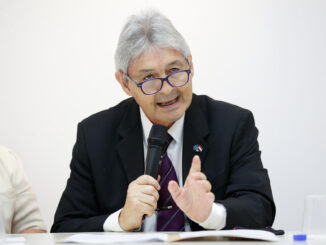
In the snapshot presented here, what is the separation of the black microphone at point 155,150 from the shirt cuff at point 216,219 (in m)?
0.27

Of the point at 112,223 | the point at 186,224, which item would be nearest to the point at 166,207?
the point at 186,224

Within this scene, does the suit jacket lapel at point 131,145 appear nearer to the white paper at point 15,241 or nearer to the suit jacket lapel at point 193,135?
the suit jacket lapel at point 193,135

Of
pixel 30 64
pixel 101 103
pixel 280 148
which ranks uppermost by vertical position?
pixel 30 64

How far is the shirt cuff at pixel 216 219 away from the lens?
204 centimetres

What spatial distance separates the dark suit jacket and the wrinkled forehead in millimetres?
328

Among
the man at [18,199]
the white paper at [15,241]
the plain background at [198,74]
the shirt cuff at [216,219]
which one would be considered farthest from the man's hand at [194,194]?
the plain background at [198,74]

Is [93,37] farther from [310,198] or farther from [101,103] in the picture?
[310,198]

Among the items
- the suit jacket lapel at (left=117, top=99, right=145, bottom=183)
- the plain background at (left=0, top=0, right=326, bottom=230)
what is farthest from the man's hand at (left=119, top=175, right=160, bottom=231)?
the plain background at (left=0, top=0, right=326, bottom=230)

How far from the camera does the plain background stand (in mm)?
3342

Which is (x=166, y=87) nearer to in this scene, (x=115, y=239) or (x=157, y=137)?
(x=157, y=137)

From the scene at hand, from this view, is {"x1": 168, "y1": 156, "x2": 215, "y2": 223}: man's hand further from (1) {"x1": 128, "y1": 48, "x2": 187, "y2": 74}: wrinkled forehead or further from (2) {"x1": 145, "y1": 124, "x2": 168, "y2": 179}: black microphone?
(1) {"x1": 128, "y1": 48, "x2": 187, "y2": 74}: wrinkled forehead

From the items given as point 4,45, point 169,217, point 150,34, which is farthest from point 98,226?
point 4,45

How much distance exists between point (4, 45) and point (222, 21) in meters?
1.50

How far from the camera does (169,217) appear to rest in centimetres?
232
